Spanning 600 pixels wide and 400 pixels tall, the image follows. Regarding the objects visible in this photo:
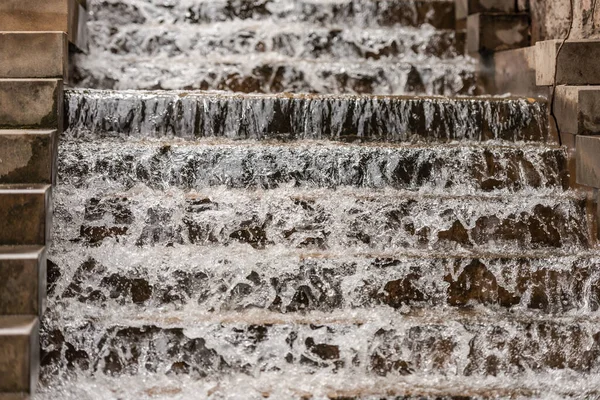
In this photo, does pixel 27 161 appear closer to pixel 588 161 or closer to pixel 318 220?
pixel 318 220

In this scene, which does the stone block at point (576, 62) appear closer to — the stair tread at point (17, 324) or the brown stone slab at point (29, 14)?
the brown stone slab at point (29, 14)

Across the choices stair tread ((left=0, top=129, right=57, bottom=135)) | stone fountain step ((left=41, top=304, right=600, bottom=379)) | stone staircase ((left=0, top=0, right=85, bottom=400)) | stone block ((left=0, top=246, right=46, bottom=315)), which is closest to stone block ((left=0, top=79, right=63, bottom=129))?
stone staircase ((left=0, top=0, right=85, bottom=400))

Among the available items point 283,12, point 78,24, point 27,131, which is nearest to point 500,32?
point 283,12

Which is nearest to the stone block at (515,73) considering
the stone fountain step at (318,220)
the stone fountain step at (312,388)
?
the stone fountain step at (318,220)

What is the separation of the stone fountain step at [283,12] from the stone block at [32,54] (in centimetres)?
164

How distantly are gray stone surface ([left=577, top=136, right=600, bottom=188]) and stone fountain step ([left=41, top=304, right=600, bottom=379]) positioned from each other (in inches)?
33.4

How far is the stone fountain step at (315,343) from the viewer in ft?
10.2

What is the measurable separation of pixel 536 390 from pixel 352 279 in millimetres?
981

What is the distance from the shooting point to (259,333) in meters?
3.13

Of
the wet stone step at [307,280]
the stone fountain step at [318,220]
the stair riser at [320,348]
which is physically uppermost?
the stone fountain step at [318,220]

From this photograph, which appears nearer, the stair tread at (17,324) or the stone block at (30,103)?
the stair tread at (17,324)

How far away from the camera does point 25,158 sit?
342 cm

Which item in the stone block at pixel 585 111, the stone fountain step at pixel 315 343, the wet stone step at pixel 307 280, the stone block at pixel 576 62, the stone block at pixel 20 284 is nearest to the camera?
the stone block at pixel 20 284

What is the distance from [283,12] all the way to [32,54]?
94.5 inches
